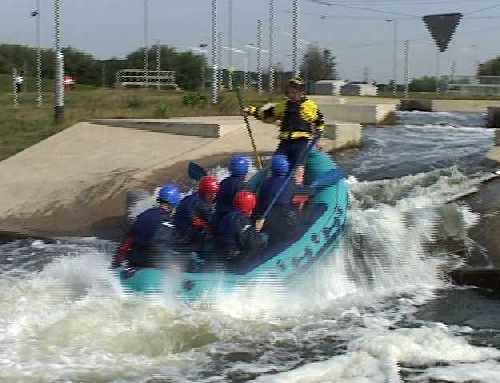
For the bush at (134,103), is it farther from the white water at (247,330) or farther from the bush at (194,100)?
the white water at (247,330)

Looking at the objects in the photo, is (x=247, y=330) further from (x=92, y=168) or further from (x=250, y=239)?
(x=92, y=168)

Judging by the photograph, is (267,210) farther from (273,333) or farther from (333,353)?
(333,353)

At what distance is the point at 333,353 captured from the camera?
6.86 meters

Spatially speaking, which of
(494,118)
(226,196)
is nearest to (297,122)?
(226,196)

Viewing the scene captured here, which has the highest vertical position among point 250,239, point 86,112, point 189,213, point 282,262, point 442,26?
point 442,26

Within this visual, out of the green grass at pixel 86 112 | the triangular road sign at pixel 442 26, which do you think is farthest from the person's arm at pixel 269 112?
the triangular road sign at pixel 442 26

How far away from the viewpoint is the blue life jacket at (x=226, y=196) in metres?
8.20

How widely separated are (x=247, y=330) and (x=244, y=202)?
142 cm

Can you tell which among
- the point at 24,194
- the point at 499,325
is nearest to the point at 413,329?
the point at 499,325

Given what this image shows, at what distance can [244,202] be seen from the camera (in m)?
8.11

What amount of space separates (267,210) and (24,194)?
667 centimetres

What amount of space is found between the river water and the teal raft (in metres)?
0.13

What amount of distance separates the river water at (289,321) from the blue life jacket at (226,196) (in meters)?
0.97

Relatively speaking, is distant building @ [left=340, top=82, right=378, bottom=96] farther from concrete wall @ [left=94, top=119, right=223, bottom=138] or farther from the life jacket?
the life jacket
